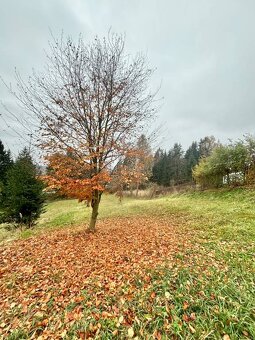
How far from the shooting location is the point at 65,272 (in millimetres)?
4285

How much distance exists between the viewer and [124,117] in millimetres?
7188

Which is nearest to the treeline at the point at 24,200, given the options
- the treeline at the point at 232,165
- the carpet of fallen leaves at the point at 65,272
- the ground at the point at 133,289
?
the carpet of fallen leaves at the point at 65,272

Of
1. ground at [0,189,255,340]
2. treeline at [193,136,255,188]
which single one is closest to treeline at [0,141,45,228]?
ground at [0,189,255,340]

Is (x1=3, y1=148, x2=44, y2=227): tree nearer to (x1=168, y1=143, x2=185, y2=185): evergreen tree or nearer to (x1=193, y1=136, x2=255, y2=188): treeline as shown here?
(x1=193, y1=136, x2=255, y2=188): treeline

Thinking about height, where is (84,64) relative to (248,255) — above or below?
above

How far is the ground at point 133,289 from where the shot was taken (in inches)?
108

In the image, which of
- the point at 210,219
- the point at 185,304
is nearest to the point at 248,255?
the point at 185,304

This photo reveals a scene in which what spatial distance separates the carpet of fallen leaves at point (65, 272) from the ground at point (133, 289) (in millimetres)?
16

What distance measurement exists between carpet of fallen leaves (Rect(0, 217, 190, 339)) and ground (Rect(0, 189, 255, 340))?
2cm

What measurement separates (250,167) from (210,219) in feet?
24.1

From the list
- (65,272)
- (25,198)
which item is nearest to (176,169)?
(25,198)

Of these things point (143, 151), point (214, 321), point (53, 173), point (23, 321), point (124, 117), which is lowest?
point (23, 321)

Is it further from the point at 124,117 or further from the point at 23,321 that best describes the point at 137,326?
the point at 124,117

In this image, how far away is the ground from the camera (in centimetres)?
275
